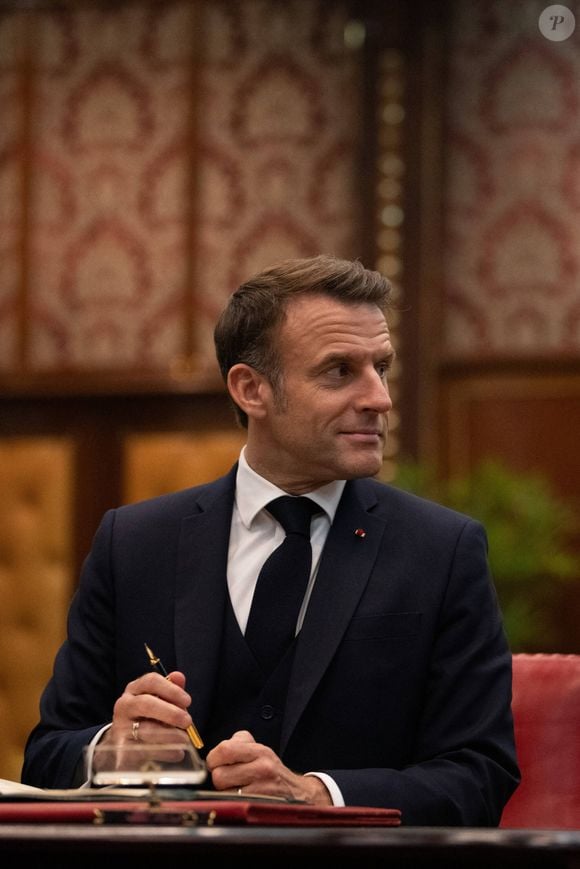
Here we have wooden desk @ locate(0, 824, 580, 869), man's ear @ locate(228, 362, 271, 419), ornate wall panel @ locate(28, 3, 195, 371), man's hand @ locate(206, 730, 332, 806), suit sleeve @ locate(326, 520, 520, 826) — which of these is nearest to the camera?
wooden desk @ locate(0, 824, 580, 869)

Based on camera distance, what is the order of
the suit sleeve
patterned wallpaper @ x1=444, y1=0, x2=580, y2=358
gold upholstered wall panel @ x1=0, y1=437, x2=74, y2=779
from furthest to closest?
1. gold upholstered wall panel @ x1=0, y1=437, x2=74, y2=779
2. patterned wallpaper @ x1=444, y1=0, x2=580, y2=358
3. the suit sleeve

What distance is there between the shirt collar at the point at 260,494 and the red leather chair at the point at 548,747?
0.47m

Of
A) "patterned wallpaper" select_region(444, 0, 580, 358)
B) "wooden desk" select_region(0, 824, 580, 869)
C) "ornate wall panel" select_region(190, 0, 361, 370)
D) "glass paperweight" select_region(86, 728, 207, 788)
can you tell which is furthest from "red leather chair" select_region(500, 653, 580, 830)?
"ornate wall panel" select_region(190, 0, 361, 370)

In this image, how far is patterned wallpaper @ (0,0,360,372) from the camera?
6676mm

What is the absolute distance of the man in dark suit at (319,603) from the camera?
2.33 meters

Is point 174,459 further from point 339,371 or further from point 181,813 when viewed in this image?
point 181,813

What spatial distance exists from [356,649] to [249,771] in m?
0.47

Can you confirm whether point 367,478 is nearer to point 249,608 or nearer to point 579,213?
point 249,608

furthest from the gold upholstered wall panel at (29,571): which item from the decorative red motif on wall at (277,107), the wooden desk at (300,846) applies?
the wooden desk at (300,846)

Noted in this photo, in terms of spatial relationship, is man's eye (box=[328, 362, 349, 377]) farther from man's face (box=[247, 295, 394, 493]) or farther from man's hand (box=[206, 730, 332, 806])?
man's hand (box=[206, 730, 332, 806])

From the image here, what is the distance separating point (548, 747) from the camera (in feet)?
7.87

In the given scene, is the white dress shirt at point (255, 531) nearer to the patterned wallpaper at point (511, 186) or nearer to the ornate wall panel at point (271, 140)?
the patterned wallpaper at point (511, 186)

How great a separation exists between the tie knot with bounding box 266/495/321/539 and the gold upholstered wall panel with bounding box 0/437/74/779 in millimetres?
4201

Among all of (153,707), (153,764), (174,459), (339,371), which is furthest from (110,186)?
(153,764)
